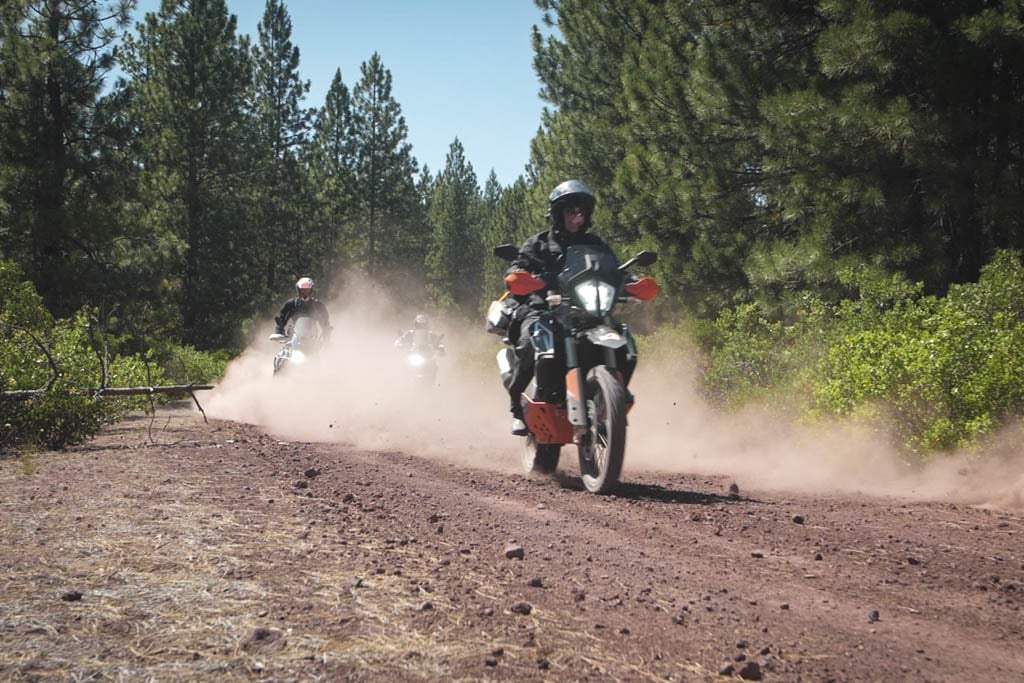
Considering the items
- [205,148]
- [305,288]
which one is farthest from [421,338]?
[205,148]

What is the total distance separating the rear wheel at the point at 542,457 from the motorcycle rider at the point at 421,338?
48.9ft

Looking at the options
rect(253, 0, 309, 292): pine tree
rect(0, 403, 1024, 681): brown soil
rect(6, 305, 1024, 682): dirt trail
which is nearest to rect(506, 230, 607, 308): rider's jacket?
rect(6, 305, 1024, 682): dirt trail

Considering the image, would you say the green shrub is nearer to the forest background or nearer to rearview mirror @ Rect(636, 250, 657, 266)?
the forest background

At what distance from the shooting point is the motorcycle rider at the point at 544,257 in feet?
25.8

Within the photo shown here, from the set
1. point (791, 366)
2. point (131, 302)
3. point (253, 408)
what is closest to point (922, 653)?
point (791, 366)

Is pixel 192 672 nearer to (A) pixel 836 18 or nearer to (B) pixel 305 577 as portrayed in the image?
(B) pixel 305 577

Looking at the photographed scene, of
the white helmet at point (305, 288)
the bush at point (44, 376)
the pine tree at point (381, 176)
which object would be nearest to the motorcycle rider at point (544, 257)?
the bush at point (44, 376)

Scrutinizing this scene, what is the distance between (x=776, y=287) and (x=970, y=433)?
607cm

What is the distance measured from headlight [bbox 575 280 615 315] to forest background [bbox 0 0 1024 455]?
9.62 feet

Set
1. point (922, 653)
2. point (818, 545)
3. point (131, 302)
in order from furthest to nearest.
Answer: point (131, 302), point (818, 545), point (922, 653)

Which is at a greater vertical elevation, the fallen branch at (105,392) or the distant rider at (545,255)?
the distant rider at (545,255)

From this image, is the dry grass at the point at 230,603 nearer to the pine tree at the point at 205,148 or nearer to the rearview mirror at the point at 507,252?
the rearview mirror at the point at 507,252

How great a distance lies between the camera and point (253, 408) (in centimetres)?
1672

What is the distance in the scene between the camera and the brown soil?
311 cm
